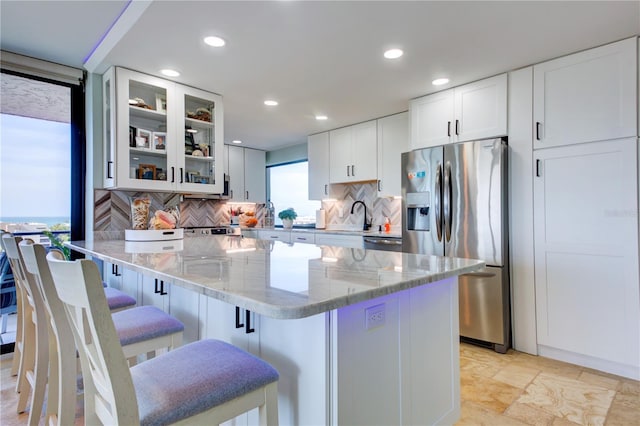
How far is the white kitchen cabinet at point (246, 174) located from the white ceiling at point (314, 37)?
8.14 ft

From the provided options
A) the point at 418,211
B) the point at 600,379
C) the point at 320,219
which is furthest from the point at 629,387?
the point at 320,219

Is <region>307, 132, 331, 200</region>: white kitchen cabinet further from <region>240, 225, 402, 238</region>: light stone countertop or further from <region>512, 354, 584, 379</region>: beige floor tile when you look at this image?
<region>512, 354, 584, 379</region>: beige floor tile

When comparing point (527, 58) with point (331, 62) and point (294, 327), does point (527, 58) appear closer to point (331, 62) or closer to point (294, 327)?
point (331, 62)

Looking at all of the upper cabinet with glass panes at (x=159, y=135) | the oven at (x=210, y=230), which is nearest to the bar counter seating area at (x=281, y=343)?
the upper cabinet with glass panes at (x=159, y=135)

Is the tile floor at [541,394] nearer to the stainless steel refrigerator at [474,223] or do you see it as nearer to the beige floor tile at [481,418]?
the beige floor tile at [481,418]

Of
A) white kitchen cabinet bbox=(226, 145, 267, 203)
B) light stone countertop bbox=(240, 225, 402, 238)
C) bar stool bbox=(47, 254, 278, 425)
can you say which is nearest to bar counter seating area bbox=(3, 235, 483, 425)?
bar stool bbox=(47, 254, 278, 425)

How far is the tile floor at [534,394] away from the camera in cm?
186

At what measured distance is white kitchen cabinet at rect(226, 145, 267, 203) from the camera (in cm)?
566

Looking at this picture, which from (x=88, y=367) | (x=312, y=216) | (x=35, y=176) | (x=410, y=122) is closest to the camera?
(x=88, y=367)

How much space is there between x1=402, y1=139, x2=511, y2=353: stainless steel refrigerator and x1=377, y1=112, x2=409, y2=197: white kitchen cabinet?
772mm

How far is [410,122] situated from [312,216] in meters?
2.66

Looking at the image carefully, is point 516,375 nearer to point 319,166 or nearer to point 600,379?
point 600,379

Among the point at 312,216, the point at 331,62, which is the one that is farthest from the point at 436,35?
the point at 312,216

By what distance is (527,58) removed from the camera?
2.62m
